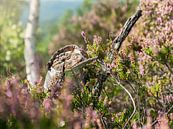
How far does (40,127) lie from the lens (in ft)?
11.6

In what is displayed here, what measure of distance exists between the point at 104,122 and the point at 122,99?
3830mm

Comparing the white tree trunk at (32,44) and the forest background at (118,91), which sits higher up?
the white tree trunk at (32,44)

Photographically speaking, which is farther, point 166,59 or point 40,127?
point 166,59

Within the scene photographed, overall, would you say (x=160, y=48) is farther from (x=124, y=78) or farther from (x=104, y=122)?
(x=104, y=122)

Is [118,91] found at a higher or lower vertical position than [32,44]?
lower

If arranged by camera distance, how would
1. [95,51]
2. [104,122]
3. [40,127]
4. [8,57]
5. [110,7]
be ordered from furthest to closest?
[8,57]
[110,7]
[95,51]
[104,122]
[40,127]

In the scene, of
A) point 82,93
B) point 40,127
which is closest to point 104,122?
point 82,93

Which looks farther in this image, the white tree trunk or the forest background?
the white tree trunk

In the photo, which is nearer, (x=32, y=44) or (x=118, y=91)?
(x=118, y=91)

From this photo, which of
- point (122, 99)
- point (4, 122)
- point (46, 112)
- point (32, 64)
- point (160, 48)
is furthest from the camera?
point (32, 64)

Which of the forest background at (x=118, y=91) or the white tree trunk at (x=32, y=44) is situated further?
the white tree trunk at (x=32, y=44)

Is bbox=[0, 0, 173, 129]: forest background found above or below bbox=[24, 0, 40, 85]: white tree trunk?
below

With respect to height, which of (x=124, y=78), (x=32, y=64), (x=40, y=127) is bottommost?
(x=40, y=127)

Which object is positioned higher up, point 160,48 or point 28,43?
point 28,43
